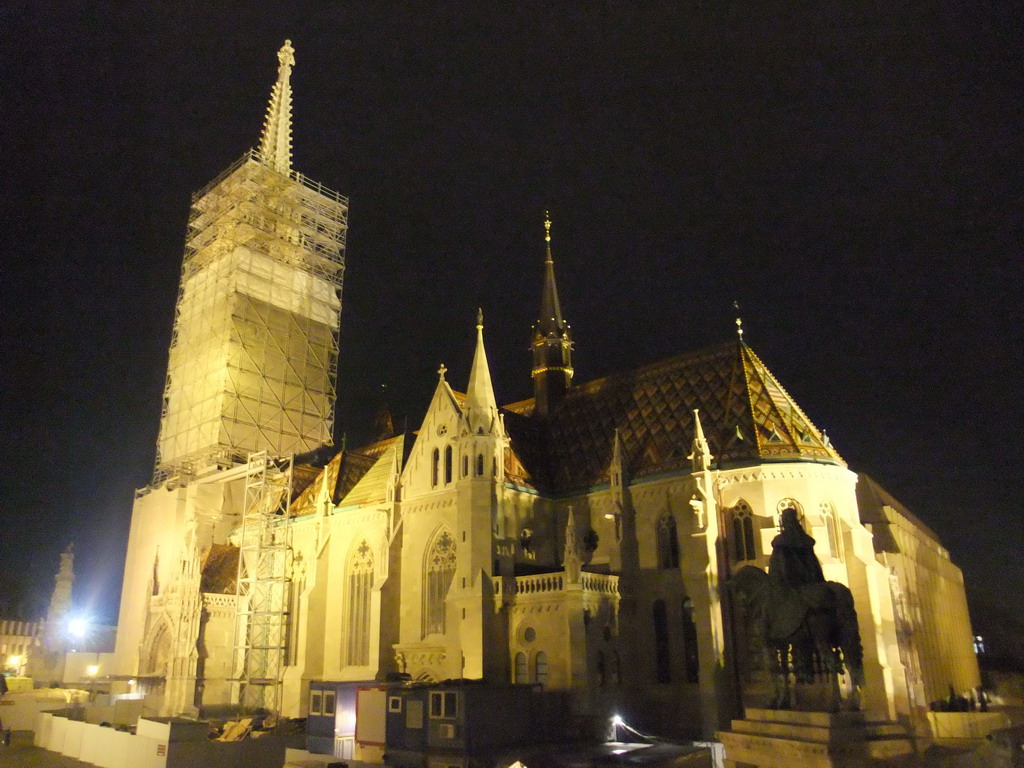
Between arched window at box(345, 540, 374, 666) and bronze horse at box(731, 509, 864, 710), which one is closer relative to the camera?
bronze horse at box(731, 509, 864, 710)

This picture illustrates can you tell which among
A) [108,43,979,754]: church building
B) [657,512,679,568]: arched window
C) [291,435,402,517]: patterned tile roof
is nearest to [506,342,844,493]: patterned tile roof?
[108,43,979,754]: church building

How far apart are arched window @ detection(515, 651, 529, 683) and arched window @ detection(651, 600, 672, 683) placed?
17.7ft

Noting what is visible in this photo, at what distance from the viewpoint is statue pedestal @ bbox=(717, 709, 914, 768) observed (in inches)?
626

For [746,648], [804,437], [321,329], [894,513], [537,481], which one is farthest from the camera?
[321,329]

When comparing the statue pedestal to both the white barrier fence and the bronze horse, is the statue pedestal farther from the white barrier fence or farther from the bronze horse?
the white barrier fence

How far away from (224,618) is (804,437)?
29.9m

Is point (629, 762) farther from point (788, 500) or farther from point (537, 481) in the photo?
point (537, 481)

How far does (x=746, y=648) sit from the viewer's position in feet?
99.2

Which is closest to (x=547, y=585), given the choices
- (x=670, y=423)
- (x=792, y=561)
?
(x=670, y=423)

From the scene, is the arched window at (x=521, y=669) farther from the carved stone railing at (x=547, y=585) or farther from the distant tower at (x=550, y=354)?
the distant tower at (x=550, y=354)

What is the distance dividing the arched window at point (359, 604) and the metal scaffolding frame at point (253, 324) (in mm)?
12389

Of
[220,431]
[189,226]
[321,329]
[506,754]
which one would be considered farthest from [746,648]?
[189,226]

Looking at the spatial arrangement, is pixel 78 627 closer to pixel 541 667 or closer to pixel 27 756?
pixel 27 756

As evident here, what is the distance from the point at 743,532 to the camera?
32.0m
